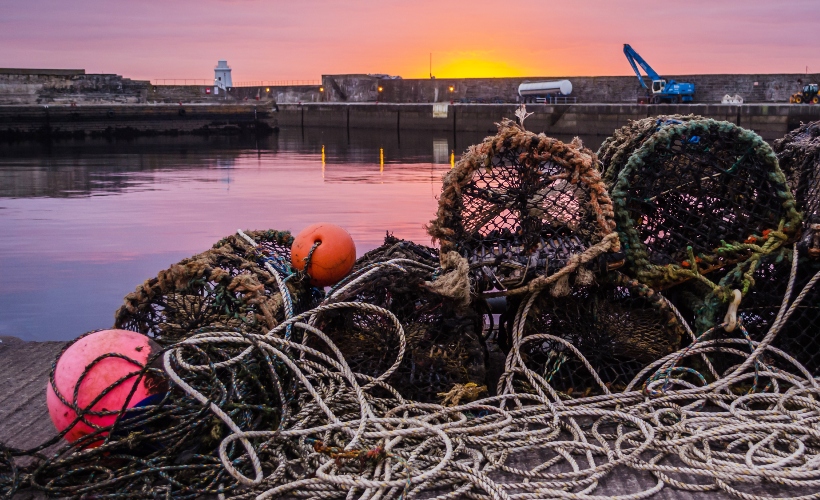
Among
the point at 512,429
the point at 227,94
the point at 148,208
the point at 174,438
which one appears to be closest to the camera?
the point at 174,438

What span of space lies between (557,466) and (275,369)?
1.15 meters

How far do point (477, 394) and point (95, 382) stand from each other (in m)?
1.49

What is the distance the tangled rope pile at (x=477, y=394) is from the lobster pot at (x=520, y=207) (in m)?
0.02

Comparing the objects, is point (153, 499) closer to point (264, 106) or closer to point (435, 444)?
point (435, 444)

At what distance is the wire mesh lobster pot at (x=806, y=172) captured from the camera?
335 cm

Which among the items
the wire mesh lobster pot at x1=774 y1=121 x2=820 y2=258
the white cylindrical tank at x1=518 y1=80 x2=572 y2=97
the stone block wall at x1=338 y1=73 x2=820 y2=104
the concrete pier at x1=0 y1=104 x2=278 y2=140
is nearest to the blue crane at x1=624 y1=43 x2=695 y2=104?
the stone block wall at x1=338 y1=73 x2=820 y2=104

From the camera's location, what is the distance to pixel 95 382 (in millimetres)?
2684

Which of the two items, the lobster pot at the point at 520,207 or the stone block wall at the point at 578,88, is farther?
the stone block wall at the point at 578,88

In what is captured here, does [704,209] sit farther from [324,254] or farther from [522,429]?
[324,254]

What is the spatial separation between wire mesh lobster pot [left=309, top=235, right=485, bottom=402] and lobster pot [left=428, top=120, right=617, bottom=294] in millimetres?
204

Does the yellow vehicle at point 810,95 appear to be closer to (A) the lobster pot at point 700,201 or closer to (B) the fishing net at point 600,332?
(A) the lobster pot at point 700,201

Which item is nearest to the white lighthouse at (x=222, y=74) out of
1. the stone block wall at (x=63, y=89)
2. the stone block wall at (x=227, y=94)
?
the stone block wall at (x=227, y=94)

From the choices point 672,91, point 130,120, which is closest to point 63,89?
point 130,120

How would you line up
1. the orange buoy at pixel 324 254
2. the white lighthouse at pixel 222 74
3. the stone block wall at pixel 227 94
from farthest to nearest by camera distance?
the white lighthouse at pixel 222 74, the stone block wall at pixel 227 94, the orange buoy at pixel 324 254
